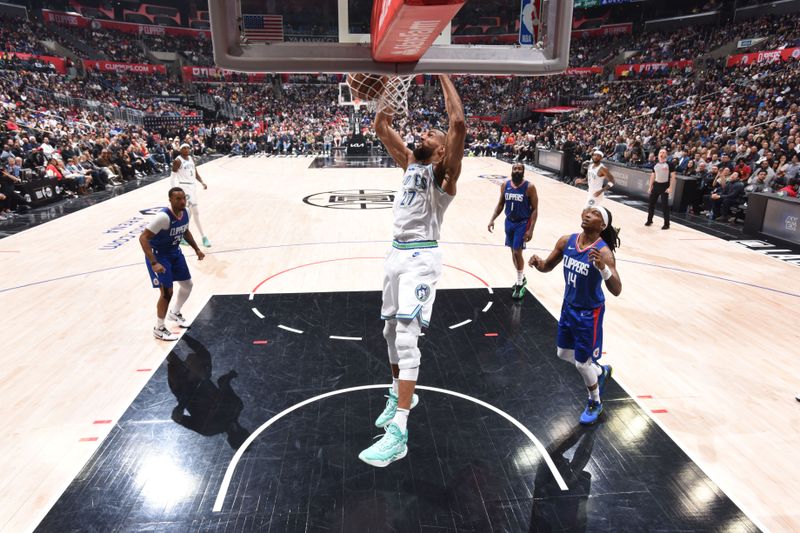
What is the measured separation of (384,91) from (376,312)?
3038mm

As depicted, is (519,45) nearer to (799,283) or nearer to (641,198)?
(799,283)

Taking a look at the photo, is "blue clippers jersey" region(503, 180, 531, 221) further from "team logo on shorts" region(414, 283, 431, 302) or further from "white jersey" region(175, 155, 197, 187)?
"white jersey" region(175, 155, 197, 187)

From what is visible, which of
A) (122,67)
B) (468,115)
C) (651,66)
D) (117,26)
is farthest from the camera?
(117,26)

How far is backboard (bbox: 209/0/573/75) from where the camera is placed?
3.85 meters

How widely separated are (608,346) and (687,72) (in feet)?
92.6

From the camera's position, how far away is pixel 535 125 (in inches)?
1298

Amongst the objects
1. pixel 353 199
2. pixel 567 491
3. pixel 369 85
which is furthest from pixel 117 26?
pixel 567 491

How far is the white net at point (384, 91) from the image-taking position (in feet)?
13.7

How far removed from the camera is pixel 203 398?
Answer: 15.1 feet

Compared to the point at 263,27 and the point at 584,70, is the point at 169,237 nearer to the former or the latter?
the point at 263,27

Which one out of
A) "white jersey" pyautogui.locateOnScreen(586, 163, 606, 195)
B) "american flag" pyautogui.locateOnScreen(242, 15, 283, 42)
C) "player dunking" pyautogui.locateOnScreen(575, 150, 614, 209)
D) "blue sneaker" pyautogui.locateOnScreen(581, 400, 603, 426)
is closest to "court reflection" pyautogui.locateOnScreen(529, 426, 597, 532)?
"blue sneaker" pyautogui.locateOnScreen(581, 400, 603, 426)

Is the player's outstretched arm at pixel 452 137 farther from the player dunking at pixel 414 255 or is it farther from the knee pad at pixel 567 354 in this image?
the knee pad at pixel 567 354

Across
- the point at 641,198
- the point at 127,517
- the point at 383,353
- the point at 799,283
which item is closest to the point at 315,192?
the point at 641,198

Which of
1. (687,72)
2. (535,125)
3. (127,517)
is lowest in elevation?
(127,517)
